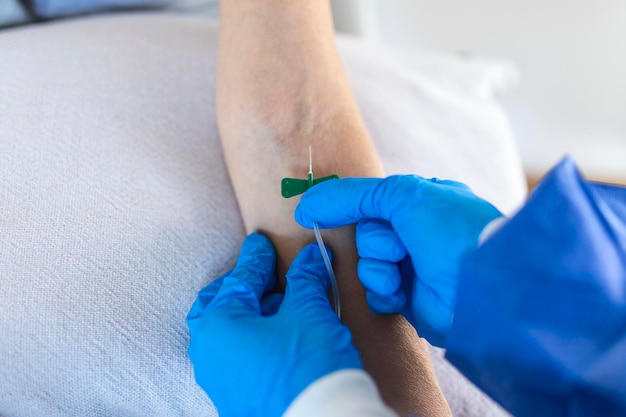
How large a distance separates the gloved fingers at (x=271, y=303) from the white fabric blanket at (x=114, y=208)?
83mm

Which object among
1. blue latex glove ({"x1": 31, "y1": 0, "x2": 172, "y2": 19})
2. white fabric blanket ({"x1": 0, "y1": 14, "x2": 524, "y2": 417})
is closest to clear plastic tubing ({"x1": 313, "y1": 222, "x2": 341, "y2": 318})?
white fabric blanket ({"x1": 0, "y1": 14, "x2": 524, "y2": 417})

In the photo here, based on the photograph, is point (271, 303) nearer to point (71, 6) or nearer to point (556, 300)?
point (556, 300)

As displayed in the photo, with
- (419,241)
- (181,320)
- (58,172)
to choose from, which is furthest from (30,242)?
(419,241)

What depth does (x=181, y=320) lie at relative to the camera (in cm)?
73

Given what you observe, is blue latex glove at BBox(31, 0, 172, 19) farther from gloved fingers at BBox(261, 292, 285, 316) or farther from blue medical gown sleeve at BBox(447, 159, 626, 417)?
blue medical gown sleeve at BBox(447, 159, 626, 417)

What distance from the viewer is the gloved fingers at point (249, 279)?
2.30 ft

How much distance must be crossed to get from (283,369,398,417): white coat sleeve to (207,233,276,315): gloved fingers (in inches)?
6.4

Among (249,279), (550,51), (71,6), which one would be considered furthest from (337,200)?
(550,51)

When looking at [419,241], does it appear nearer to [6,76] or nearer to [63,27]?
[6,76]

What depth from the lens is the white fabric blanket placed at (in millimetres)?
668

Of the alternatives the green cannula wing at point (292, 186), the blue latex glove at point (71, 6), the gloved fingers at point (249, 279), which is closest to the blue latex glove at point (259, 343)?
the gloved fingers at point (249, 279)

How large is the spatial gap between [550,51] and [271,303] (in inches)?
80.3

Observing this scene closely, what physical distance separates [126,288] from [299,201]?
0.94 ft

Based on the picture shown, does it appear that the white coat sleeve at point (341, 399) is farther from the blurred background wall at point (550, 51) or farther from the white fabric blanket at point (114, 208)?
the blurred background wall at point (550, 51)
